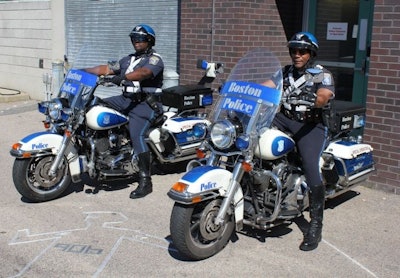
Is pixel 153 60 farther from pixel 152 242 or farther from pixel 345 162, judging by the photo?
pixel 345 162

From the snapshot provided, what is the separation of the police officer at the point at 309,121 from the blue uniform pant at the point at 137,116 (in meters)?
1.78

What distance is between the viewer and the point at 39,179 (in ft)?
17.6

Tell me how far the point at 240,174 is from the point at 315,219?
2.85 feet

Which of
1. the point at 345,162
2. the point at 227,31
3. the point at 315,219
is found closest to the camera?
the point at 315,219

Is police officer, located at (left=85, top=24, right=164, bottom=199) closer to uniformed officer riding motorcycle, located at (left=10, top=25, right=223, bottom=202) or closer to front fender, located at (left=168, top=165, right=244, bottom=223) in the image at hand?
uniformed officer riding motorcycle, located at (left=10, top=25, right=223, bottom=202)

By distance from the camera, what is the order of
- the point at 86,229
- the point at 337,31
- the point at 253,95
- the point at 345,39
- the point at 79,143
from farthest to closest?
the point at 337,31 < the point at 345,39 < the point at 79,143 < the point at 86,229 < the point at 253,95

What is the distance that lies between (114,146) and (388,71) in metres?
3.17

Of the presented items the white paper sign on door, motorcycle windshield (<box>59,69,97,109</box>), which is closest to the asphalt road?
motorcycle windshield (<box>59,69,97,109</box>)

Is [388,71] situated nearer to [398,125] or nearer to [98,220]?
[398,125]

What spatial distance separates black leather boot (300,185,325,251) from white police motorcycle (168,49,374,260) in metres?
0.13

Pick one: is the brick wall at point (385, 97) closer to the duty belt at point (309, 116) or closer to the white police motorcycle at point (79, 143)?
the duty belt at point (309, 116)

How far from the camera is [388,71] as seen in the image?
5.88 metres

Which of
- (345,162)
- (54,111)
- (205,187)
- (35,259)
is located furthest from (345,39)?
(35,259)

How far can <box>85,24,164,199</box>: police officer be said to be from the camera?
19.0 feet
